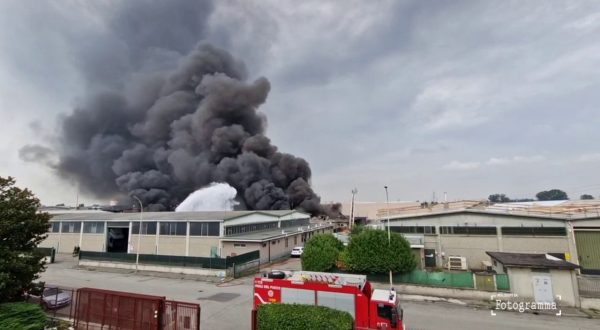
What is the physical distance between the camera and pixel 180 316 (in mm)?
13398

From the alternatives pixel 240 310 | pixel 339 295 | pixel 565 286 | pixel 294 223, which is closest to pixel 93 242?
pixel 294 223

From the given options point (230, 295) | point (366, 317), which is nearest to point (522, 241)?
point (366, 317)

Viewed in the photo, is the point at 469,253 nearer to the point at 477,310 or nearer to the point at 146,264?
the point at 477,310

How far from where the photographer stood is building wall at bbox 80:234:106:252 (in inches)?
1601

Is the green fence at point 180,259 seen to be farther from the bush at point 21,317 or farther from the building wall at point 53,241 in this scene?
the bush at point 21,317

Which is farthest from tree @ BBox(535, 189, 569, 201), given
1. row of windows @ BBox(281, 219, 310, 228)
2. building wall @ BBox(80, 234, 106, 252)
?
building wall @ BBox(80, 234, 106, 252)

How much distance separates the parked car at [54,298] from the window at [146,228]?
18916 mm

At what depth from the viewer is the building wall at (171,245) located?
3431 centimetres

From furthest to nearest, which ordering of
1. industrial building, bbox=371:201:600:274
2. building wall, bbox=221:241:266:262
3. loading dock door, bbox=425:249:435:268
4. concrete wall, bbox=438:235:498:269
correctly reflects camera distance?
building wall, bbox=221:241:266:262 < loading dock door, bbox=425:249:435:268 < concrete wall, bbox=438:235:498:269 < industrial building, bbox=371:201:600:274

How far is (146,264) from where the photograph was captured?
3134 cm

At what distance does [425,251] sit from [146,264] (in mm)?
27803

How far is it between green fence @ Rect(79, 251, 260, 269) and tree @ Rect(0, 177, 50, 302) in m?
14.9

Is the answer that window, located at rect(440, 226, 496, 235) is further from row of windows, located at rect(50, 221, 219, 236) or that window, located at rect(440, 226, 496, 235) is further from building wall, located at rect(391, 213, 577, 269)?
row of windows, located at rect(50, 221, 219, 236)

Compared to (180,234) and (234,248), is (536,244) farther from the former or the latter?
(180,234)
